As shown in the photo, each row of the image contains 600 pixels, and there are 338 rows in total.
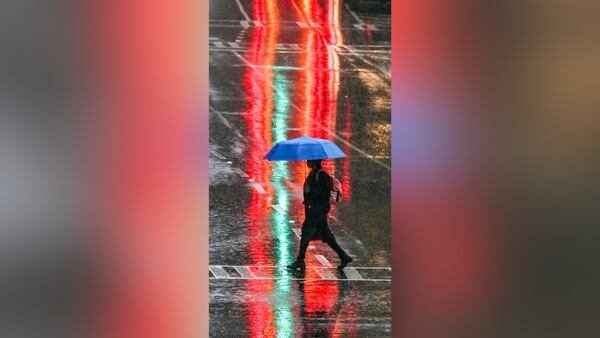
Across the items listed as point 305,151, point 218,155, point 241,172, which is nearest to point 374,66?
point 218,155

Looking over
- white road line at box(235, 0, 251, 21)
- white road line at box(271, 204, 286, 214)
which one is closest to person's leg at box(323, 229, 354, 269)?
white road line at box(271, 204, 286, 214)

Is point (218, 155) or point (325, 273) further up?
point (218, 155)

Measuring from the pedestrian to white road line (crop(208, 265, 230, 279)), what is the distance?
0.84m

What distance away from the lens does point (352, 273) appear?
13852 mm

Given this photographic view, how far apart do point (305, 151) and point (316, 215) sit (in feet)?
3.13

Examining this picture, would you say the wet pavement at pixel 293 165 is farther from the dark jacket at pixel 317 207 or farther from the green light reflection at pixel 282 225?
the dark jacket at pixel 317 207

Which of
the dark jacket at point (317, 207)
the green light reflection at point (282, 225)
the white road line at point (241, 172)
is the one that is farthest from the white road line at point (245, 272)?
the white road line at point (241, 172)

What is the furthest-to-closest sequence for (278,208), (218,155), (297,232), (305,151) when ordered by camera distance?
(218,155)
(278,208)
(297,232)
(305,151)

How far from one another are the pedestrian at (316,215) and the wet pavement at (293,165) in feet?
0.71

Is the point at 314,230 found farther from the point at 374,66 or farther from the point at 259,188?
the point at 374,66
